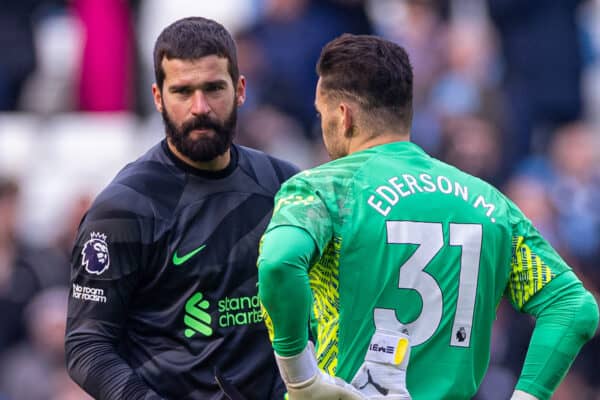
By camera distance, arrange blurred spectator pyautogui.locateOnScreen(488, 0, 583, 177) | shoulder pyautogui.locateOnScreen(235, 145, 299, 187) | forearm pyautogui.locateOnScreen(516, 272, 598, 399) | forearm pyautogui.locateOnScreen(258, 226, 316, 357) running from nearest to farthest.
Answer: forearm pyautogui.locateOnScreen(258, 226, 316, 357), forearm pyautogui.locateOnScreen(516, 272, 598, 399), shoulder pyautogui.locateOnScreen(235, 145, 299, 187), blurred spectator pyautogui.locateOnScreen(488, 0, 583, 177)

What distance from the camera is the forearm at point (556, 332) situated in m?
4.97

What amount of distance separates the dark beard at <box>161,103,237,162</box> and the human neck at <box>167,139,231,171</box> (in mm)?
51

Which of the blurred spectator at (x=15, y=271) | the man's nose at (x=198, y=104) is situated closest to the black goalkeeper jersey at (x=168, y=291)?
the man's nose at (x=198, y=104)

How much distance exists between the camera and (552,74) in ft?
39.7

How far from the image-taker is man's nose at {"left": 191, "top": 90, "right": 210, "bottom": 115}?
5500 mm

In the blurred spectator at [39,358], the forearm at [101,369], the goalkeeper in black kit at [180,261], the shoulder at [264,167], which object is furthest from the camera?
the blurred spectator at [39,358]

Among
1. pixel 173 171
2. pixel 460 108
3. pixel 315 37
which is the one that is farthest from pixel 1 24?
pixel 173 171

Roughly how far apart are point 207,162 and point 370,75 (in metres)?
0.95

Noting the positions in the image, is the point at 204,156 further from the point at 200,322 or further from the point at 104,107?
the point at 104,107

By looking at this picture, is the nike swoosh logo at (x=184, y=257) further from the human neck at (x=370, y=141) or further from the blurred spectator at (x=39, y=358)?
the blurred spectator at (x=39, y=358)

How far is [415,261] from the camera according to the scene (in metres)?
4.86

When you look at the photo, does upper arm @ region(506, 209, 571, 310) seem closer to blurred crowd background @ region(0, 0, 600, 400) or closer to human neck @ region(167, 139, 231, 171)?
human neck @ region(167, 139, 231, 171)

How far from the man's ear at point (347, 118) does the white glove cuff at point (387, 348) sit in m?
0.70

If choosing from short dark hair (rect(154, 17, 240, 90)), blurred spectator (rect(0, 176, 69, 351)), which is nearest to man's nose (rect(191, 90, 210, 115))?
short dark hair (rect(154, 17, 240, 90))
